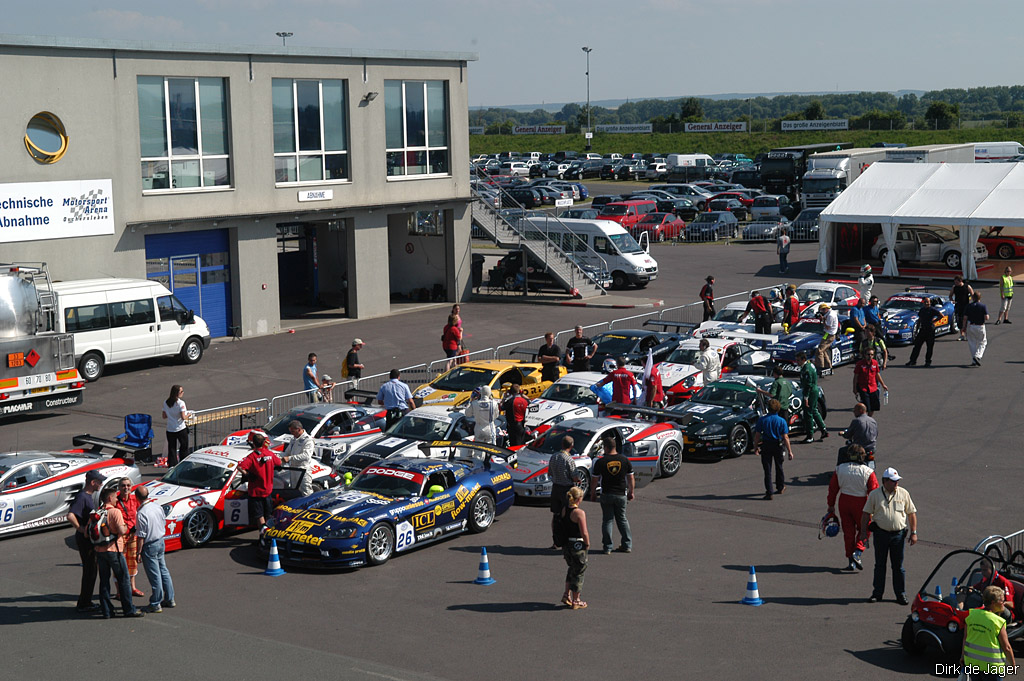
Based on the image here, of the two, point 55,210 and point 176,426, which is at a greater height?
point 55,210

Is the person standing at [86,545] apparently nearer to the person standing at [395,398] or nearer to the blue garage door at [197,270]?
the person standing at [395,398]

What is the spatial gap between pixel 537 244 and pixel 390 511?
26.4 meters

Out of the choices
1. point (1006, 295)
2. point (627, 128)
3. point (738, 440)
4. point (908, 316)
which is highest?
point (627, 128)

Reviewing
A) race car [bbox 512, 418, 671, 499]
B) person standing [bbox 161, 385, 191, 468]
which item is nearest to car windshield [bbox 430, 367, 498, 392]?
race car [bbox 512, 418, 671, 499]

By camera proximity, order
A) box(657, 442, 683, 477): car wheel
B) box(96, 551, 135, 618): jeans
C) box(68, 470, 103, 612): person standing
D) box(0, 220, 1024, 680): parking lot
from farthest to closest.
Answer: box(657, 442, 683, 477): car wheel
box(68, 470, 103, 612): person standing
box(96, 551, 135, 618): jeans
box(0, 220, 1024, 680): parking lot

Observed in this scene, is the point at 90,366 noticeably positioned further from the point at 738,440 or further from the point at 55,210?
the point at 738,440

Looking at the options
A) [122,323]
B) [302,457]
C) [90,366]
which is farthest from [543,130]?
[302,457]

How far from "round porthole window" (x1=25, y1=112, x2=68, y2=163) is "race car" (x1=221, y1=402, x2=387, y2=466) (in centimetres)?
1284

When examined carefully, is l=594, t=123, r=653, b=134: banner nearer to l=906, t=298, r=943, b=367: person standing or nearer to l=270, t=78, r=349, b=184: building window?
l=270, t=78, r=349, b=184: building window

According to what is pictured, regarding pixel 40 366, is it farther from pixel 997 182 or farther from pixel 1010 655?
pixel 997 182

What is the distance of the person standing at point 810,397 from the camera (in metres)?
20.5

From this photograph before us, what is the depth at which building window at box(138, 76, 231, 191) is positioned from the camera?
31625 mm

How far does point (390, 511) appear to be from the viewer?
14898 millimetres

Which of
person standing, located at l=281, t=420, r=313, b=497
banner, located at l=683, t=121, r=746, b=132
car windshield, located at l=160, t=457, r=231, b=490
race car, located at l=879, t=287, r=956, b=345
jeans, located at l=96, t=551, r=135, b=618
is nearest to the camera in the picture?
jeans, located at l=96, t=551, r=135, b=618
